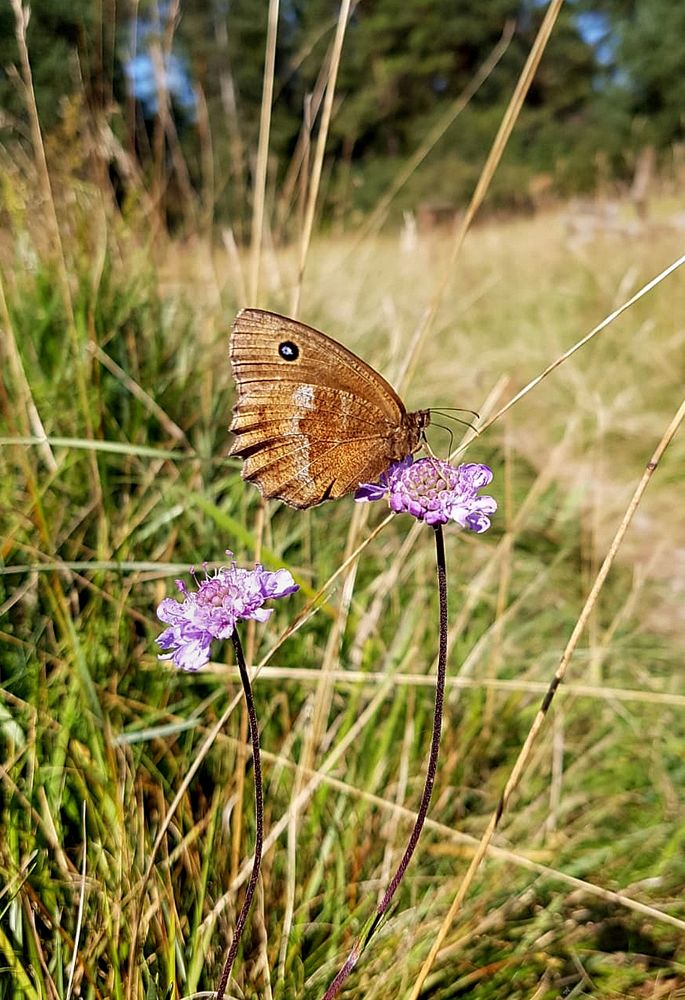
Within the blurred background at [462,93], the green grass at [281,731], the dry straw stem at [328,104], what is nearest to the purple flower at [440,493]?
the green grass at [281,731]

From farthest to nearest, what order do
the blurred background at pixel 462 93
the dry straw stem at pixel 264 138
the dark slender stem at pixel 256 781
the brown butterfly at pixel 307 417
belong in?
1. the blurred background at pixel 462 93
2. the dry straw stem at pixel 264 138
3. the brown butterfly at pixel 307 417
4. the dark slender stem at pixel 256 781

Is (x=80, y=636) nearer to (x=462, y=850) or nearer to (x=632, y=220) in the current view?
(x=462, y=850)

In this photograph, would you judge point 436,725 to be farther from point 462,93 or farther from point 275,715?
point 462,93

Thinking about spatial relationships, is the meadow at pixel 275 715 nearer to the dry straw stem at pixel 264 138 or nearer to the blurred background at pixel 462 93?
the dry straw stem at pixel 264 138

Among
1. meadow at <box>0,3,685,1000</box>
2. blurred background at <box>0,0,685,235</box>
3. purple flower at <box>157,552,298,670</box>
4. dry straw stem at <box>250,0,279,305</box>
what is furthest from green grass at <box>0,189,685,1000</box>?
blurred background at <box>0,0,685,235</box>

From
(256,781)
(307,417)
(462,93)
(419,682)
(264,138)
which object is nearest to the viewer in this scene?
(256,781)

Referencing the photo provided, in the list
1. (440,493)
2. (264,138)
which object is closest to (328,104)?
(264,138)

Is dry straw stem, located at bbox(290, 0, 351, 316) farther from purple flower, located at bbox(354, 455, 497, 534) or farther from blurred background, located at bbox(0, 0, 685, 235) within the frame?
blurred background, located at bbox(0, 0, 685, 235)
